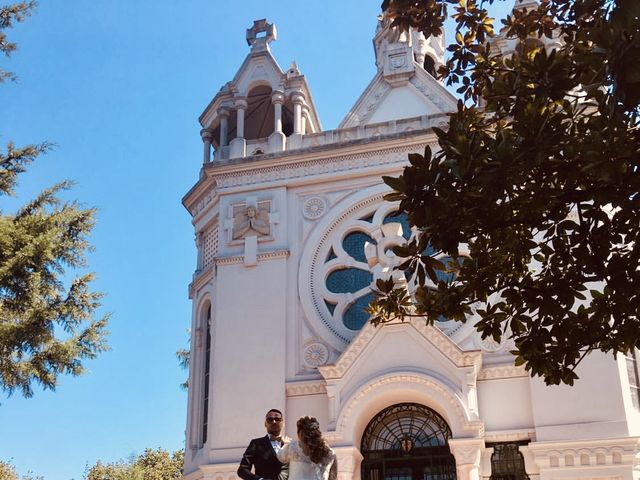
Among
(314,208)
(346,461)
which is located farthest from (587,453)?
(314,208)

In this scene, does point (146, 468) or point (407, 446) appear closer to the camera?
point (407, 446)

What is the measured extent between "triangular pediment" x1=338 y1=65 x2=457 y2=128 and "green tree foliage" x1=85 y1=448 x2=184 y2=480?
87.7 feet

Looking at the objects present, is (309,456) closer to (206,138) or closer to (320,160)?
(320,160)

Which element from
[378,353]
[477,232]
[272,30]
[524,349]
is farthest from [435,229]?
[272,30]

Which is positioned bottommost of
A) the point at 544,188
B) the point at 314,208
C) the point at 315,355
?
the point at 544,188

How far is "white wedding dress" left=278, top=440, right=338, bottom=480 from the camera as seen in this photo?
6793 mm

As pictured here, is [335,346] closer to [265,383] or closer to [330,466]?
[265,383]

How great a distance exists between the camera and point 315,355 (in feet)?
60.8

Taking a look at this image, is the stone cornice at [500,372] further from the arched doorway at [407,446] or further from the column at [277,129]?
the column at [277,129]

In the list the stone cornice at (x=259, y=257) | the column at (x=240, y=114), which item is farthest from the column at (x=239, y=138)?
the stone cornice at (x=259, y=257)

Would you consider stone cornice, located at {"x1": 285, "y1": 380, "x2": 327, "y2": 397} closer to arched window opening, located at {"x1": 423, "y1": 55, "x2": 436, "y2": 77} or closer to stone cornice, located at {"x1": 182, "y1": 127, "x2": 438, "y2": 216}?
stone cornice, located at {"x1": 182, "y1": 127, "x2": 438, "y2": 216}

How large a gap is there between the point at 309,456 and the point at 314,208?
13.7 meters

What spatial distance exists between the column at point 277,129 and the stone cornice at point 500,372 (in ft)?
25.1

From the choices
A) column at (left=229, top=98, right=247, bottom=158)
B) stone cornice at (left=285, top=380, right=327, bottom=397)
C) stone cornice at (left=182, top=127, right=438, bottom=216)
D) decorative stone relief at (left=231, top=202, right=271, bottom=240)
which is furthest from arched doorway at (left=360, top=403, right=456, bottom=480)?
column at (left=229, top=98, right=247, bottom=158)
